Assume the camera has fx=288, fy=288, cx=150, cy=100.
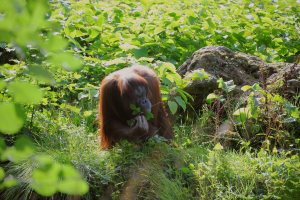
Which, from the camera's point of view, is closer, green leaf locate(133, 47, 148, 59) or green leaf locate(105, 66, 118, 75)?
green leaf locate(105, 66, 118, 75)

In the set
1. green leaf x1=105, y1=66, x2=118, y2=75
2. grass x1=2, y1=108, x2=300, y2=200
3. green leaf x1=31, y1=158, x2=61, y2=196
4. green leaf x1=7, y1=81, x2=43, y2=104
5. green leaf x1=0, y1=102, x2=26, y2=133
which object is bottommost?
grass x1=2, y1=108, x2=300, y2=200

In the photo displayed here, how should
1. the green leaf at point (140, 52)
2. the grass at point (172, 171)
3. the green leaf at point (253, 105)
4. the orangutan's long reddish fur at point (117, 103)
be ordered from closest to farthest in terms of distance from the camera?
the grass at point (172, 171) → the green leaf at point (253, 105) → the orangutan's long reddish fur at point (117, 103) → the green leaf at point (140, 52)

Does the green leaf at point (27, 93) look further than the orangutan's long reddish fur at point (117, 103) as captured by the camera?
No

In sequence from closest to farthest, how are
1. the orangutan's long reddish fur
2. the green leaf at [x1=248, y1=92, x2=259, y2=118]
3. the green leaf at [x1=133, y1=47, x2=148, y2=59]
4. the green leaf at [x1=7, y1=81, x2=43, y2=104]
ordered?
the green leaf at [x1=7, y1=81, x2=43, y2=104], the green leaf at [x1=248, y1=92, x2=259, y2=118], the orangutan's long reddish fur, the green leaf at [x1=133, y1=47, x2=148, y2=59]

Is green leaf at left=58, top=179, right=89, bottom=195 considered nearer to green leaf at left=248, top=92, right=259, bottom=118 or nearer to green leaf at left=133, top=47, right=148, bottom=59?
green leaf at left=248, top=92, right=259, bottom=118

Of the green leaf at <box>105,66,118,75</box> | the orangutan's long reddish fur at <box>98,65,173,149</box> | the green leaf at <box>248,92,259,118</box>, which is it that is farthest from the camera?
the green leaf at <box>105,66,118,75</box>

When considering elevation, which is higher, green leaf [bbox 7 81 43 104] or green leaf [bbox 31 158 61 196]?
green leaf [bbox 7 81 43 104]

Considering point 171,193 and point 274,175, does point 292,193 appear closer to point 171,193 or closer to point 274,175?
point 274,175

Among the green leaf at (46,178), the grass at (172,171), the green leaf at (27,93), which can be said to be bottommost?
the grass at (172,171)

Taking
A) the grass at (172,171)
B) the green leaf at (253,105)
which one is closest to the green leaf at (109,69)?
the grass at (172,171)

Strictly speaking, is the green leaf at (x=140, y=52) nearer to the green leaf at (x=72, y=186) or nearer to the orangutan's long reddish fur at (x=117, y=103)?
the orangutan's long reddish fur at (x=117, y=103)

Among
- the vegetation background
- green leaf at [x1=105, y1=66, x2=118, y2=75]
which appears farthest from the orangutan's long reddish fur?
green leaf at [x1=105, y1=66, x2=118, y2=75]

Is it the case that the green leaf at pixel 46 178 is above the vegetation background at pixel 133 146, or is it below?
above

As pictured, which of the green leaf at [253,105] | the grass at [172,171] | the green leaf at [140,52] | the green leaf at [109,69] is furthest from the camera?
the green leaf at [140,52]
